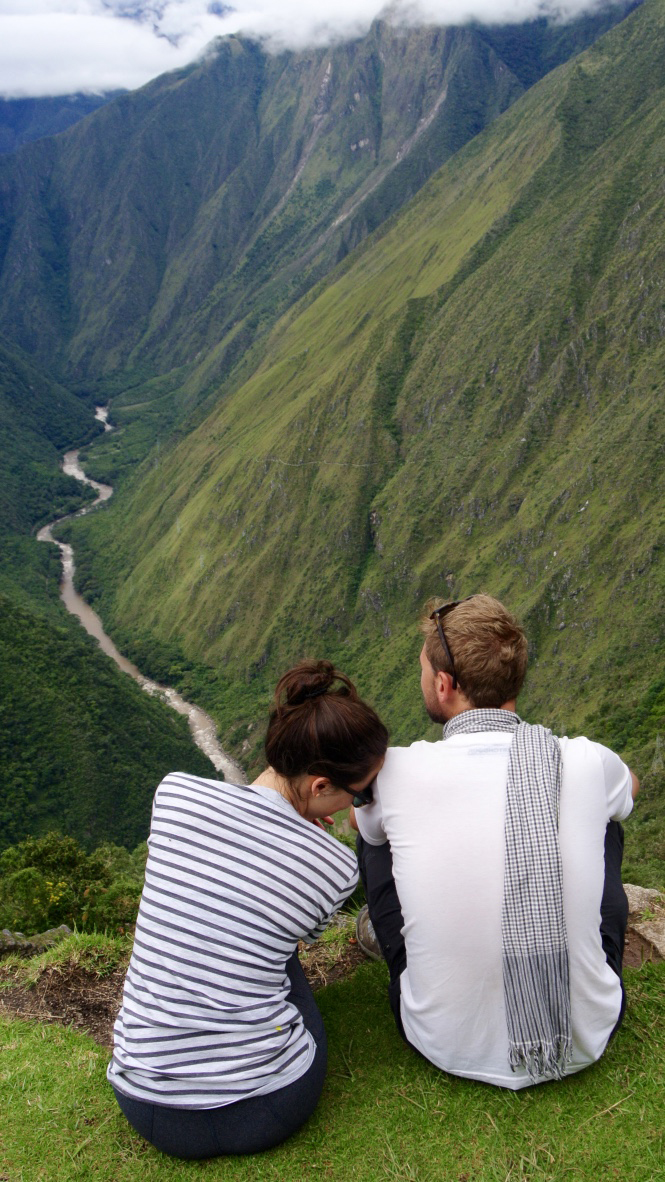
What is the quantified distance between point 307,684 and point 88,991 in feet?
15.5

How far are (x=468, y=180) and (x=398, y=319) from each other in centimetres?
4413

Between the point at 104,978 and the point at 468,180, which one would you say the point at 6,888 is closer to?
the point at 104,978

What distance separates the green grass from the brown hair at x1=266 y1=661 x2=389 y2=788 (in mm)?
2192

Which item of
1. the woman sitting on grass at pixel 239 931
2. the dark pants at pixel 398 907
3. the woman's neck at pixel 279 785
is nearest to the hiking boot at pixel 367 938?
the dark pants at pixel 398 907

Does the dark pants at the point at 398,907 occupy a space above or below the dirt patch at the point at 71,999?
above

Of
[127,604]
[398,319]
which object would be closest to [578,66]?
[398,319]

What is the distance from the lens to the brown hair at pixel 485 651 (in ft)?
17.9

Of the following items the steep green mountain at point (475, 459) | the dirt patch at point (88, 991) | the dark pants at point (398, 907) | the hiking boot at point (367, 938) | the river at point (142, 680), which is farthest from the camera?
the river at point (142, 680)

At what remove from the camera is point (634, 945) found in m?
7.27

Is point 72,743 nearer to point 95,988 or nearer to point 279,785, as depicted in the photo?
point 95,988

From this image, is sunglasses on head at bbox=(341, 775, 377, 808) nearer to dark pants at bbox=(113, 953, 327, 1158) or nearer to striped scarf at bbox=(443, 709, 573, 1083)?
striped scarf at bbox=(443, 709, 573, 1083)

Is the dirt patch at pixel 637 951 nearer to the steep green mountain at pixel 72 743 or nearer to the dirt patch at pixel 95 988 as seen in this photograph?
the dirt patch at pixel 95 988

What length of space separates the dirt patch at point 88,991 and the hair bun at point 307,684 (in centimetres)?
349

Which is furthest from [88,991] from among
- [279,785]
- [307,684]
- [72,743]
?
[72,743]
